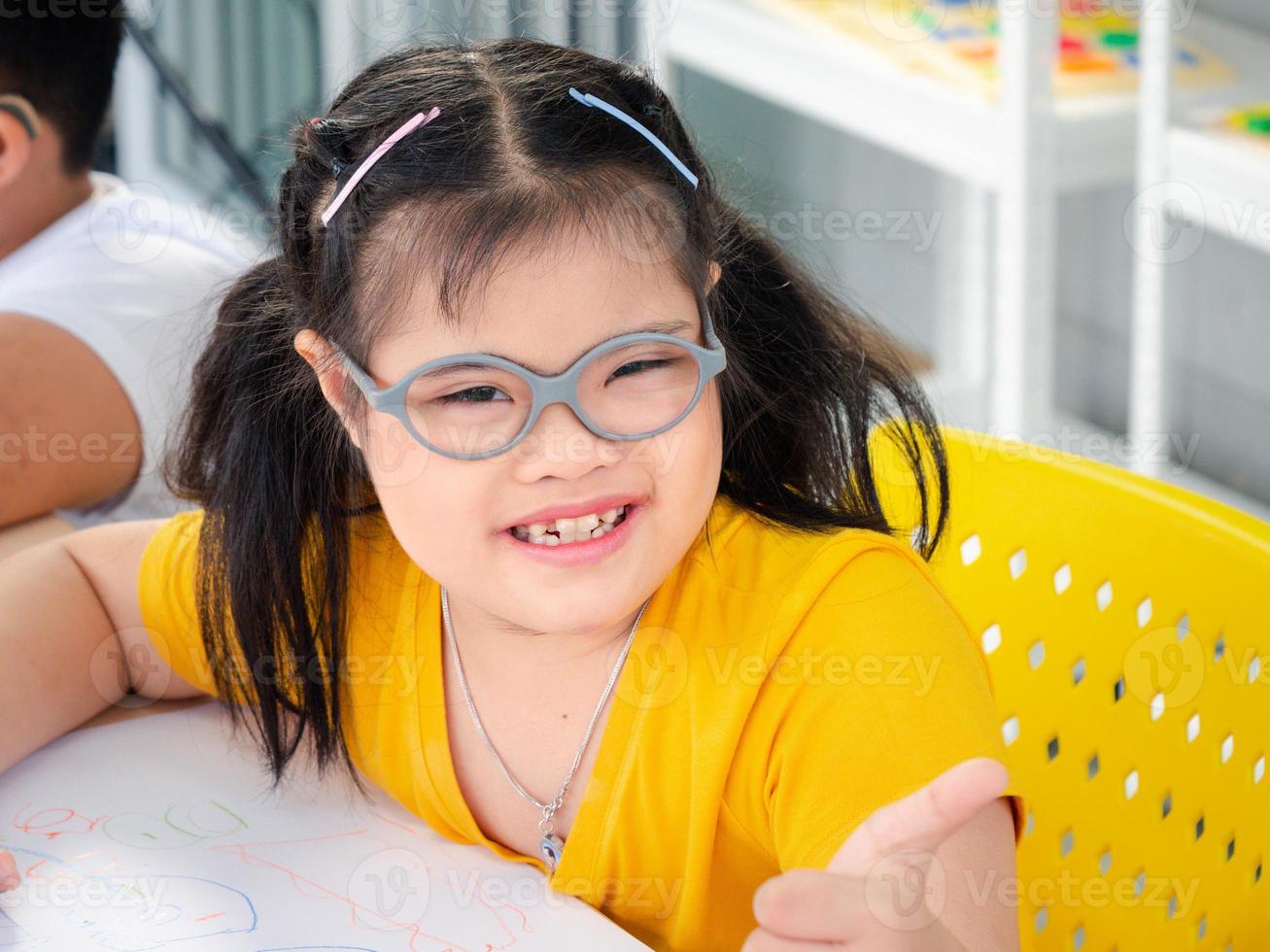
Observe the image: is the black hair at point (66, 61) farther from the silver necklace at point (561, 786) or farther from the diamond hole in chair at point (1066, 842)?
the diamond hole in chair at point (1066, 842)

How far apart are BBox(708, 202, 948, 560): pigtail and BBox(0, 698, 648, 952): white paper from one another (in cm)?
28

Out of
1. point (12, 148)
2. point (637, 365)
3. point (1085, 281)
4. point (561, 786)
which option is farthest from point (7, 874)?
point (1085, 281)

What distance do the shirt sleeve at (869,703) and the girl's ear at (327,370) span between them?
281mm

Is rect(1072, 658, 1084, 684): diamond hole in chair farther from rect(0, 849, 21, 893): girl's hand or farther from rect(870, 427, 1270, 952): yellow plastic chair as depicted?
rect(0, 849, 21, 893): girl's hand

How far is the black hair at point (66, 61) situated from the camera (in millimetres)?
1316

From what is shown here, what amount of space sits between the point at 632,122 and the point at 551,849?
0.42 metres

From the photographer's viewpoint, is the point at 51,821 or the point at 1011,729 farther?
the point at 1011,729

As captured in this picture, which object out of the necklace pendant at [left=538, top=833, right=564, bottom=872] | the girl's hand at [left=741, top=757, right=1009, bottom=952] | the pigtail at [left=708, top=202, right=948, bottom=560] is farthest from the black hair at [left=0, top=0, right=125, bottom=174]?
the girl's hand at [left=741, top=757, right=1009, bottom=952]

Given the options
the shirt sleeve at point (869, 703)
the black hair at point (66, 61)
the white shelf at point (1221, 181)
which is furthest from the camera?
the white shelf at point (1221, 181)

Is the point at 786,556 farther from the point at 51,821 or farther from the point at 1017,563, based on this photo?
the point at 51,821

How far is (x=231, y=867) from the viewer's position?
0.83m

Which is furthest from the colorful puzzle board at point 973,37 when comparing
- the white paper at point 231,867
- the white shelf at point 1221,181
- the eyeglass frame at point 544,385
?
the white paper at point 231,867

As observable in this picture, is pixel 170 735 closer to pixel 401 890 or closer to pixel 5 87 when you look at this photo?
pixel 401 890

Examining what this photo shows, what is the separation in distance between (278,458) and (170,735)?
7.7 inches
